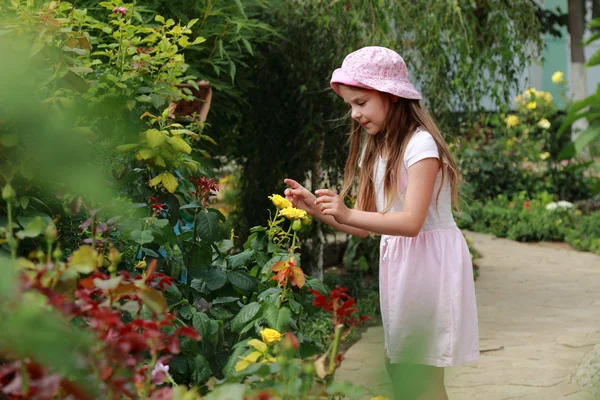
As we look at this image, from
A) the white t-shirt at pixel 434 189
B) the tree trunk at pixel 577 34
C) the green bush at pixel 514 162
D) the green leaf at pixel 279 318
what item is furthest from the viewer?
the tree trunk at pixel 577 34

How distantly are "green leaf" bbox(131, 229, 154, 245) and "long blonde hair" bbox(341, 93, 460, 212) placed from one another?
26.8 inches

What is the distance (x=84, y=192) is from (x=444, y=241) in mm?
1745

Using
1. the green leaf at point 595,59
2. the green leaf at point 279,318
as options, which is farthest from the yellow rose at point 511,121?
the green leaf at point 595,59

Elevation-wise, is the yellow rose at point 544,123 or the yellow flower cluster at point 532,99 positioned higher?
the yellow flower cluster at point 532,99

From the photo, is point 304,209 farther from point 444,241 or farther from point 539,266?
point 539,266

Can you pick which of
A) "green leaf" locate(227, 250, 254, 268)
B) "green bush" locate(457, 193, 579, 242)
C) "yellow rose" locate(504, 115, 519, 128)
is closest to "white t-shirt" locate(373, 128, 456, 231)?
"green leaf" locate(227, 250, 254, 268)

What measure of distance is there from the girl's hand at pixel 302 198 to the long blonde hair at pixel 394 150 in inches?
7.2

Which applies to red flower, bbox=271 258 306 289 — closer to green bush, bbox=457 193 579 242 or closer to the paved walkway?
the paved walkway

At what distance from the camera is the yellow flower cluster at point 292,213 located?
229cm

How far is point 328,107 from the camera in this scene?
5.25m

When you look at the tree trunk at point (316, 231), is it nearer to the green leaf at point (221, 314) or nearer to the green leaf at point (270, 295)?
the green leaf at point (221, 314)

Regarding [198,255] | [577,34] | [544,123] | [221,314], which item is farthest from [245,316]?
[577,34]

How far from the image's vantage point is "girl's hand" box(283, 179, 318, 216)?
243 centimetres

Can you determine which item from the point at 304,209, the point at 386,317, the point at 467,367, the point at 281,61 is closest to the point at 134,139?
the point at 304,209
